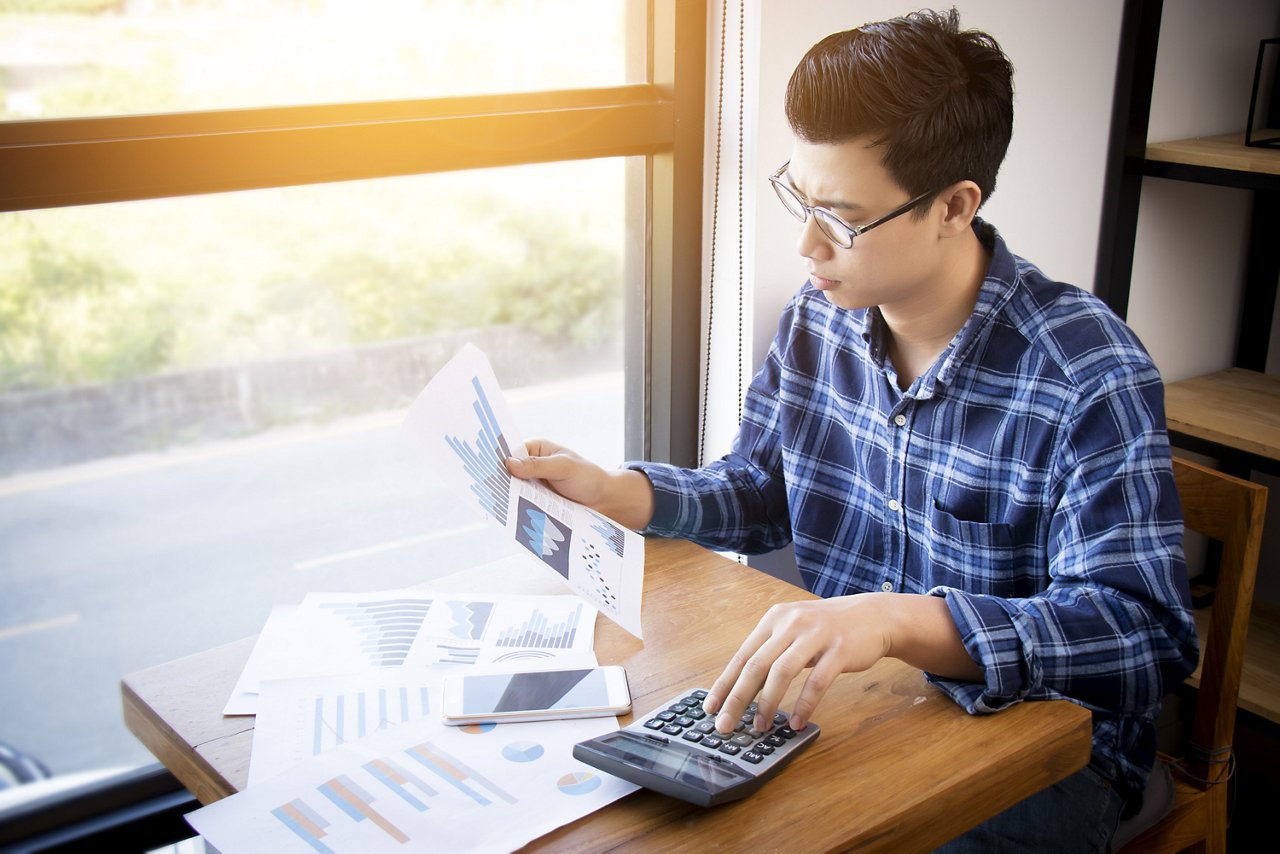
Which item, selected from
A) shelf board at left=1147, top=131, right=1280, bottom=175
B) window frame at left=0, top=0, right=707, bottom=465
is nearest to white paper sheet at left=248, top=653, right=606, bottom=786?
window frame at left=0, top=0, right=707, bottom=465

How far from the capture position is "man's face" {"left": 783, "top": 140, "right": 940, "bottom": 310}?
1.22 m

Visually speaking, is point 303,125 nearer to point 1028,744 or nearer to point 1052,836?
point 1028,744

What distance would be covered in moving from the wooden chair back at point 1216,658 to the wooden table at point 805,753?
383 millimetres

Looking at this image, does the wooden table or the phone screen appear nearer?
the wooden table

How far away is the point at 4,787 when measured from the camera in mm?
1521

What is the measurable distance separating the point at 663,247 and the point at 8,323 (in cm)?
83

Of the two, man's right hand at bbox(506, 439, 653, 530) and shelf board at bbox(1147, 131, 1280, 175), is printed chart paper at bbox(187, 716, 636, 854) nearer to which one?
man's right hand at bbox(506, 439, 653, 530)

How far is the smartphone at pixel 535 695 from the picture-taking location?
104 cm

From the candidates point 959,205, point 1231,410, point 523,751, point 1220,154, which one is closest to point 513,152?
point 959,205

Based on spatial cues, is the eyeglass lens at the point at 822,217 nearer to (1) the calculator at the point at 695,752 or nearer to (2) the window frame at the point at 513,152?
(2) the window frame at the point at 513,152

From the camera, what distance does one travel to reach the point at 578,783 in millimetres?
946

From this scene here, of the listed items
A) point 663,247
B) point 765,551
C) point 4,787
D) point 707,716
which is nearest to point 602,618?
point 707,716

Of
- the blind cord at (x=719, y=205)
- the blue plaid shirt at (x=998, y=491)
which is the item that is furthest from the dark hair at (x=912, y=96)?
the blind cord at (x=719, y=205)

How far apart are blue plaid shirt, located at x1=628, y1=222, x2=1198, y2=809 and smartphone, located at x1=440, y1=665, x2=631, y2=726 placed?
0.31 m
